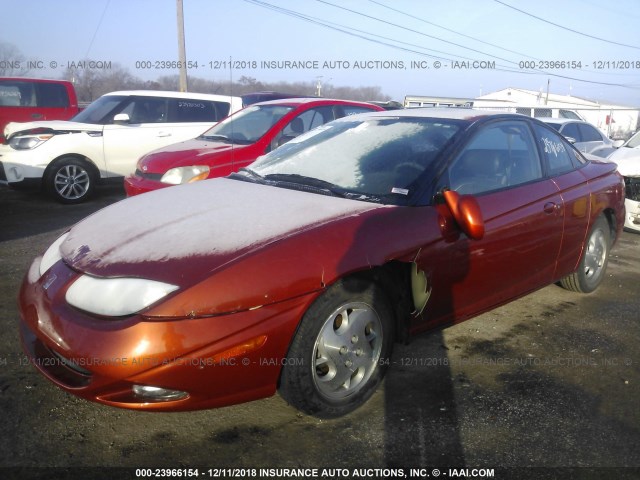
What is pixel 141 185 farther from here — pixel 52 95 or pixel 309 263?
pixel 52 95

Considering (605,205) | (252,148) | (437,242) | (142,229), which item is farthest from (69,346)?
(252,148)

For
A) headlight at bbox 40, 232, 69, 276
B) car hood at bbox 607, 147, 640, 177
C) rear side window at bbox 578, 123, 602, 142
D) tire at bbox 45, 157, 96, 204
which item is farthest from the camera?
rear side window at bbox 578, 123, 602, 142

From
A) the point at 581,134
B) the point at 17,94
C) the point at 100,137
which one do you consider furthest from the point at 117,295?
the point at 17,94

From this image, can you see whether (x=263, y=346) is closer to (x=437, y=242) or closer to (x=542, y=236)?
(x=437, y=242)

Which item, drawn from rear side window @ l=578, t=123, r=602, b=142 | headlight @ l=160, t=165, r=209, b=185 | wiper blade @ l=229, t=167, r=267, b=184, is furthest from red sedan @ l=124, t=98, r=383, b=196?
rear side window @ l=578, t=123, r=602, b=142

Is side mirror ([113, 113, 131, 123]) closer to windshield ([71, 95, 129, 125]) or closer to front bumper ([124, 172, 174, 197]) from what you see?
windshield ([71, 95, 129, 125])

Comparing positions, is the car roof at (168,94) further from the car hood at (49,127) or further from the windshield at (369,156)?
the windshield at (369,156)

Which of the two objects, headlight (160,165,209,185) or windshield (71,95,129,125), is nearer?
headlight (160,165,209,185)

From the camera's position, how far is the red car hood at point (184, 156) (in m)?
5.75

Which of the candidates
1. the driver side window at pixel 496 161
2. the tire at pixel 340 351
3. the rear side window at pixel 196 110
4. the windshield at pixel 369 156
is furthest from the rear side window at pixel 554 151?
the rear side window at pixel 196 110

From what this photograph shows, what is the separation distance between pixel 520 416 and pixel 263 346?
133 cm

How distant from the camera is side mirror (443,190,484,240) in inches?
102

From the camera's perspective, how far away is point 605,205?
161 inches

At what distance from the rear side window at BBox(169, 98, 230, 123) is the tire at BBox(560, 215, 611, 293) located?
6506 millimetres
